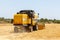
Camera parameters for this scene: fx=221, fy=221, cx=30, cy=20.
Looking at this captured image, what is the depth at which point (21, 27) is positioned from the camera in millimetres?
29500

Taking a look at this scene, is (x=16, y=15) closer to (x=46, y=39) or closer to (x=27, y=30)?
(x=27, y=30)

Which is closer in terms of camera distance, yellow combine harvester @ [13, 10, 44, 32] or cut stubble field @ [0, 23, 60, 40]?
cut stubble field @ [0, 23, 60, 40]

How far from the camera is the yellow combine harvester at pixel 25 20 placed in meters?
29.0

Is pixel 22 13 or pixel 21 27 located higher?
pixel 22 13

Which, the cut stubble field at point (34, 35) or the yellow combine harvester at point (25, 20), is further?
the yellow combine harvester at point (25, 20)

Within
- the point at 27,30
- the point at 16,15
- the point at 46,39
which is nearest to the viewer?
the point at 46,39

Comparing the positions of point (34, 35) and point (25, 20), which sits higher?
point (25, 20)

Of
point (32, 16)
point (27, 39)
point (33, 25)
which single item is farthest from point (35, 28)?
point (27, 39)

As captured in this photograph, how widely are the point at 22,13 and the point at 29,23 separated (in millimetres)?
1678

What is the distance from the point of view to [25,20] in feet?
96.7

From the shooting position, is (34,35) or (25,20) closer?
(34,35)

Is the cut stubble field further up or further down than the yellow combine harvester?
further down

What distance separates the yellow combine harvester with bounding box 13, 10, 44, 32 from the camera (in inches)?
1140

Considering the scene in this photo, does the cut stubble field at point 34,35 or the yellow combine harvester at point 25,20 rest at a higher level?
the yellow combine harvester at point 25,20
